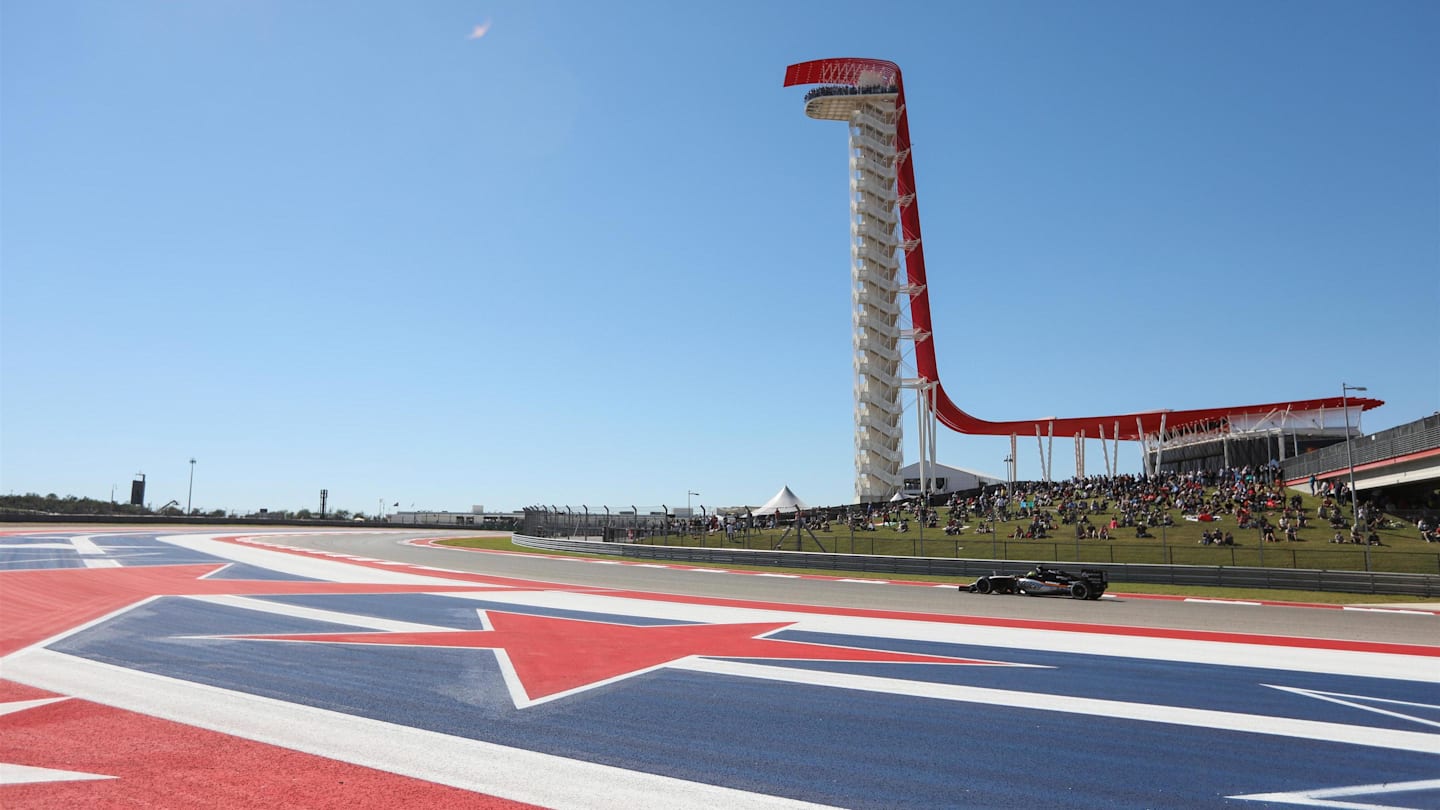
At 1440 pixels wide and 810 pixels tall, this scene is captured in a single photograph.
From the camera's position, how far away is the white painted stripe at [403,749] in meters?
5.78

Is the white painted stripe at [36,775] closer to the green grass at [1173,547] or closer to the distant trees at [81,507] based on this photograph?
the green grass at [1173,547]

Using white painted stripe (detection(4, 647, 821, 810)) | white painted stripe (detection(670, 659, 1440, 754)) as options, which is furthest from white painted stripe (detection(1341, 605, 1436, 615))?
white painted stripe (detection(4, 647, 821, 810))

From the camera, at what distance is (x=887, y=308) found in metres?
68.6

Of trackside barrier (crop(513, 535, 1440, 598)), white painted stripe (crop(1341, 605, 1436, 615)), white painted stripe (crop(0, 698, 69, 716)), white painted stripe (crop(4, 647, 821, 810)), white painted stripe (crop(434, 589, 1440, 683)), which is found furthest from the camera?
trackside barrier (crop(513, 535, 1440, 598))

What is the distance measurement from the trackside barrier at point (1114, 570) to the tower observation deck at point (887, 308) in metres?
37.5

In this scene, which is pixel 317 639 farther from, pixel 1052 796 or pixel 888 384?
pixel 888 384

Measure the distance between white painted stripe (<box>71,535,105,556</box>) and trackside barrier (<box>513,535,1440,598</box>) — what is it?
1881 centimetres

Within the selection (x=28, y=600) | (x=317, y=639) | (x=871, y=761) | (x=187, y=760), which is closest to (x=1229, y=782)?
Result: (x=871, y=761)

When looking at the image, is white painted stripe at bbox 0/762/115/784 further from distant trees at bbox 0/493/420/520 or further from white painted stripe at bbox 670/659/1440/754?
distant trees at bbox 0/493/420/520

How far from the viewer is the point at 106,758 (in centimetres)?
657

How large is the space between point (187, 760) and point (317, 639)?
5.97 m

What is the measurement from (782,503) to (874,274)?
20.8 metres

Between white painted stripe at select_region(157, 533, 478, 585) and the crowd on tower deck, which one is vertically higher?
the crowd on tower deck

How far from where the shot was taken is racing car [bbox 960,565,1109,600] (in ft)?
63.8
